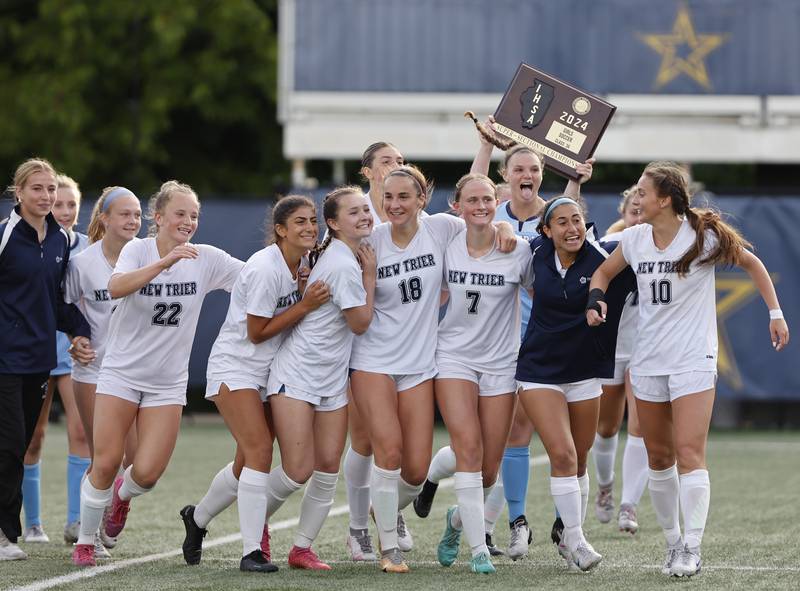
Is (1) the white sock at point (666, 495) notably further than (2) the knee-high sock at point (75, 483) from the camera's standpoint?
No

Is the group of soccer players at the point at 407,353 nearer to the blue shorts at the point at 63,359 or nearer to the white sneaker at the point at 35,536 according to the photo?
the white sneaker at the point at 35,536

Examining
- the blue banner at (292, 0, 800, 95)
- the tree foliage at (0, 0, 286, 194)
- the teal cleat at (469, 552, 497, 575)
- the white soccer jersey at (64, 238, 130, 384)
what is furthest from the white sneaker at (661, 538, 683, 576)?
the tree foliage at (0, 0, 286, 194)

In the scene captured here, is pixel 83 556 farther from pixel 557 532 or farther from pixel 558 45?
pixel 558 45

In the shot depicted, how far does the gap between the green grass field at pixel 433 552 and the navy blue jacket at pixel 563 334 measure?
38.1 inches

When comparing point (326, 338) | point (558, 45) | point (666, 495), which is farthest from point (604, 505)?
point (558, 45)

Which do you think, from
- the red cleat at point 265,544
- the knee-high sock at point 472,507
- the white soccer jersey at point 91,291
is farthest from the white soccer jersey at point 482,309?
the white soccer jersey at point 91,291

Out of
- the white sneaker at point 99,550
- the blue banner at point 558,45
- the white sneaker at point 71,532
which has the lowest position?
the white sneaker at point 99,550

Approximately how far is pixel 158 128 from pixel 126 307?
680 inches

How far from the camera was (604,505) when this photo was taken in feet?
30.1

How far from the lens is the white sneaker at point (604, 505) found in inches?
360

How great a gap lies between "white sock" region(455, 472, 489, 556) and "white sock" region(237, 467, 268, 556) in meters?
0.94

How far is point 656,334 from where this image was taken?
702 centimetres

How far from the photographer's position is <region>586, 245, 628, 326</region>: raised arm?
6844 millimetres

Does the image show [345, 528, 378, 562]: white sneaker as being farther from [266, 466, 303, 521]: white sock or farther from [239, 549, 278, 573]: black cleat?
[239, 549, 278, 573]: black cleat
